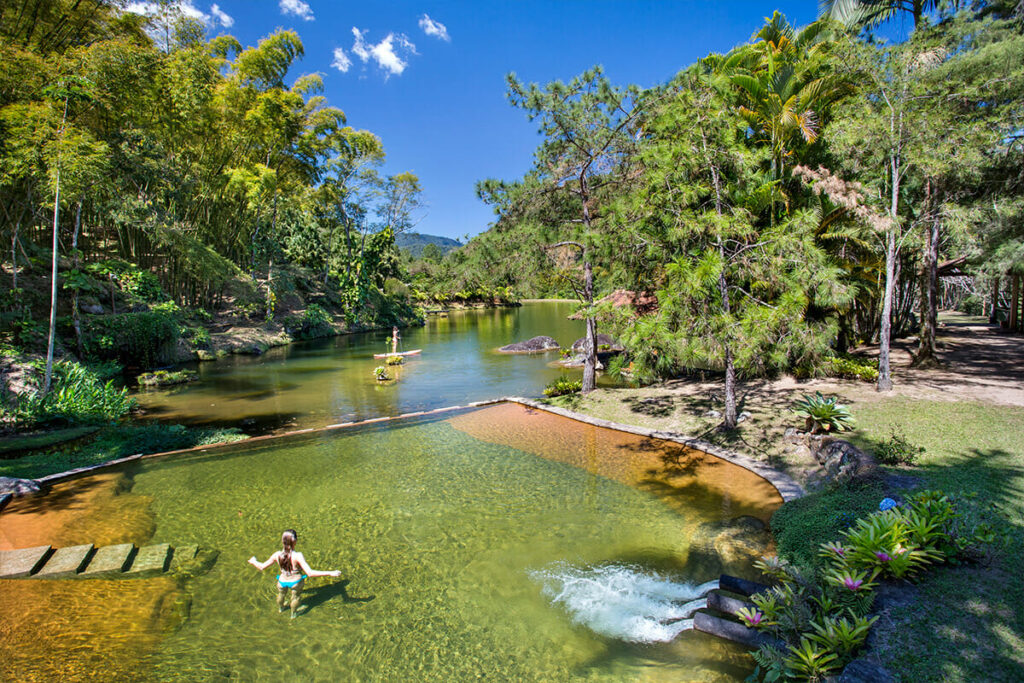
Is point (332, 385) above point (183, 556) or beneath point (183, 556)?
above

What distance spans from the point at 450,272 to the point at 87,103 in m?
9.84

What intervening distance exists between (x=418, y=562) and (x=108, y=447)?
7.59 m

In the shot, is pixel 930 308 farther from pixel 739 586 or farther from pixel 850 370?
pixel 739 586

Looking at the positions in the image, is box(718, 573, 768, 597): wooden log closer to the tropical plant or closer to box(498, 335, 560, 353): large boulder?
the tropical plant

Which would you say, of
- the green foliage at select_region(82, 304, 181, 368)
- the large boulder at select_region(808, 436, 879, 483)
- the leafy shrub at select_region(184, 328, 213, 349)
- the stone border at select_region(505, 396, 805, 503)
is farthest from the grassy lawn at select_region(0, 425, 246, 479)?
the leafy shrub at select_region(184, 328, 213, 349)

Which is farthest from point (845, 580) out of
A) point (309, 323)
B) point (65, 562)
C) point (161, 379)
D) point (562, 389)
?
point (309, 323)

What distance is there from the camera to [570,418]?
11.5m

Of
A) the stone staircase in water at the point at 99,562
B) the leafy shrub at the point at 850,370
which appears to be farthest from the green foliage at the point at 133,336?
the leafy shrub at the point at 850,370

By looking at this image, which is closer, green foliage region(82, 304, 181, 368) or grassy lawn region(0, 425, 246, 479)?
grassy lawn region(0, 425, 246, 479)

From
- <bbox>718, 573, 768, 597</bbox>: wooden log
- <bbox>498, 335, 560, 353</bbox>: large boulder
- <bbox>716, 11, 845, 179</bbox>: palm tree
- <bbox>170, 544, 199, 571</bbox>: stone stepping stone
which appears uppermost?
<bbox>716, 11, 845, 179</bbox>: palm tree

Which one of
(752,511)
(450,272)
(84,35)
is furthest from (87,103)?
(752,511)

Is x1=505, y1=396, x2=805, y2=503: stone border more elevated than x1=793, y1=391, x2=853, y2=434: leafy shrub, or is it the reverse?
x1=793, y1=391, x2=853, y2=434: leafy shrub

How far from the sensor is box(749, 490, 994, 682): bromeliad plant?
11.3 ft

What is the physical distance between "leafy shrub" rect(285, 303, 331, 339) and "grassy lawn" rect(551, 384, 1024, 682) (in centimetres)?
2457
